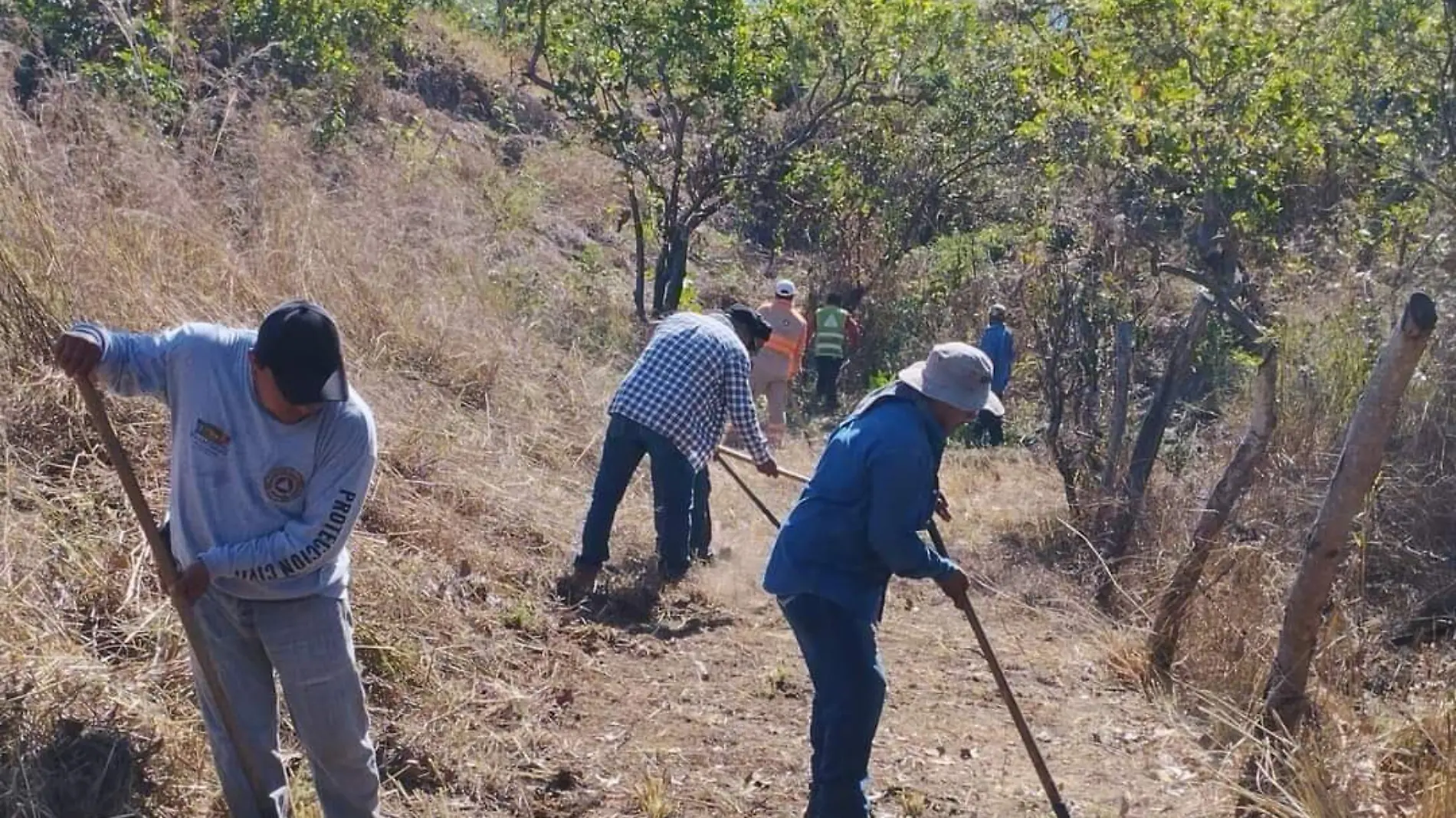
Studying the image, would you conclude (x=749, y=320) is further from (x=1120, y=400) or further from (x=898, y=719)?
(x=1120, y=400)

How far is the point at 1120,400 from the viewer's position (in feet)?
35.6

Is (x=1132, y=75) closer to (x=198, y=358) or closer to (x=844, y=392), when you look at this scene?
(x=198, y=358)

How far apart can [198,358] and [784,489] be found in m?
8.03

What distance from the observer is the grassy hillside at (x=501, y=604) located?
209 inches

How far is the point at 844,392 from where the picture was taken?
719 inches

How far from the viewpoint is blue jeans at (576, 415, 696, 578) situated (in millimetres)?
7898

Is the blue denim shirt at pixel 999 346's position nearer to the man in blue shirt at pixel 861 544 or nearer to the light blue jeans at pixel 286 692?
the man in blue shirt at pixel 861 544

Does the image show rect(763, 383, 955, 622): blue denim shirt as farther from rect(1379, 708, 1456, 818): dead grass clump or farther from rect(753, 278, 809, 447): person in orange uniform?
rect(753, 278, 809, 447): person in orange uniform

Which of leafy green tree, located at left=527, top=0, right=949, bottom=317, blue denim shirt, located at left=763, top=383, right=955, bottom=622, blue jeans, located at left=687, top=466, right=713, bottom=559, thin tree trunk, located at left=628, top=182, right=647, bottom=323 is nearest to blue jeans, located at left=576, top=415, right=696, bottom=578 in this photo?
blue jeans, located at left=687, top=466, right=713, bottom=559

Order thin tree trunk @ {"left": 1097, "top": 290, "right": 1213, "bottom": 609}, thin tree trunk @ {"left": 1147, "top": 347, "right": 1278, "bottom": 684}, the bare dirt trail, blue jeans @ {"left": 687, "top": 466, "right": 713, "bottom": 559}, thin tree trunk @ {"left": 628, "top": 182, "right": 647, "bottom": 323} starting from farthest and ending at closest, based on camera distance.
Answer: thin tree trunk @ {"left": 628, "top": 182, "right": 647, "bottom": 323} → thin tree trunk @ {"left": 1097, "top": 290, "right": 1213, "bottom": 609} → blue jeans @ {"left": 687, "top": 466, "right": 713, "bottom": 559} → thin tree trunk @ {"left": 1147, "top": 347, "right": 1278, "bottom": 684} → the bare dirt trail

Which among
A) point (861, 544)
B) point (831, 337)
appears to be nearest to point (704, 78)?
point (831, 337)

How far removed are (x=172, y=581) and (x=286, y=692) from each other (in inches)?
18.3

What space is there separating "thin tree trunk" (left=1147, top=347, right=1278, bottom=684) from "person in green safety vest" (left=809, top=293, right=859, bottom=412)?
30.7ft

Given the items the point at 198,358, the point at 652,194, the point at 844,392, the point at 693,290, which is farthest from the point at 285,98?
the point at 198,358
